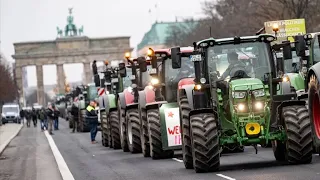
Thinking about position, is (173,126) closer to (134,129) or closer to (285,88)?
(285,88)

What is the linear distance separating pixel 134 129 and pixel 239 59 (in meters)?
9.12

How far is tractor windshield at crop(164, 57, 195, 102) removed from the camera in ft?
79.2

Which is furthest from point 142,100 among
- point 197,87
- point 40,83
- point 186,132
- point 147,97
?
point 40,83

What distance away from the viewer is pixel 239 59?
19.1m

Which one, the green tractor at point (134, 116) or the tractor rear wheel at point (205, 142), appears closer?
the tractor rear wheel at point (205, 142)

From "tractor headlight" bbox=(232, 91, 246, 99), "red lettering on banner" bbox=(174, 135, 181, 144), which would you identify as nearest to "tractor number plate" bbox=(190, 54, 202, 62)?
"tractor headlight" bbox=(232, 91, 246, 99)

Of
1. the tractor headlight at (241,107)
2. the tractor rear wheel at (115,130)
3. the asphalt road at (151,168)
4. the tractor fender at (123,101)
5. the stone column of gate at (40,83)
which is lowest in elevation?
the asphalt road at (151,168)

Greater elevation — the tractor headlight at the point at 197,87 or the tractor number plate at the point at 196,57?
the tractor number plate at the point at 196,57

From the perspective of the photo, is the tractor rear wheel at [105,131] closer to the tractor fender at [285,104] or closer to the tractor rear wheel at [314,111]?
the tractor fender at [285,104]

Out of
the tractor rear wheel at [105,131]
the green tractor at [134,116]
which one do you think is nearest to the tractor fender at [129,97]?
the green tractor at [134,116]

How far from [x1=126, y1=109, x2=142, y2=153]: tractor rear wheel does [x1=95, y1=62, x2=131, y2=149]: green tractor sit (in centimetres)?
325

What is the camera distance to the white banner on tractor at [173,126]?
22719 millimetres

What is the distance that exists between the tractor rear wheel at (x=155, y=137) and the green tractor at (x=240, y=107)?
4692 mm

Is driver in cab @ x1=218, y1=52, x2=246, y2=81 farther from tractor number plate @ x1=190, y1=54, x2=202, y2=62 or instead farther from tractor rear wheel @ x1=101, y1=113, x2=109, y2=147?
tractor rear wheel @ x1=101, y1=113, x2=109, y2=147
